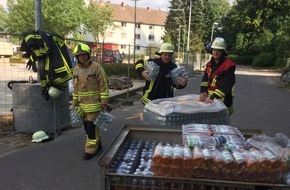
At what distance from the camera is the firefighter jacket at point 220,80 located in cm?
430

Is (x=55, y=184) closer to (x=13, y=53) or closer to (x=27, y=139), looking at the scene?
(x=27, y=139)

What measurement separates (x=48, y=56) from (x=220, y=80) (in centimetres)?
348

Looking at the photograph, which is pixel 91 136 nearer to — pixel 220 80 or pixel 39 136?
pixel 39 136

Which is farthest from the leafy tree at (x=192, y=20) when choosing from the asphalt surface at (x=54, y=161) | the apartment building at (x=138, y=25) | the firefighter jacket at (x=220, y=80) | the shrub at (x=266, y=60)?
the firefighter jacket at (x=220, y=80)

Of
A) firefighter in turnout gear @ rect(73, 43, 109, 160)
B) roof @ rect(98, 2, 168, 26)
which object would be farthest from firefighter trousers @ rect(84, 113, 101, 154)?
roof @ rect(98, 2, 168, 26)

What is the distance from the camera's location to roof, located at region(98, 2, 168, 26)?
294ft

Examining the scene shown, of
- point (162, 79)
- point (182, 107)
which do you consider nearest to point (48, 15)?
point (162, 79)

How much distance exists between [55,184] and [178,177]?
3.13m

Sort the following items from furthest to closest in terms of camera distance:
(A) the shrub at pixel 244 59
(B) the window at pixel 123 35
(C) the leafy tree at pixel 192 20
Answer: (B) the window at pixel 123 35 → (C) the leafy tree at pixel 192 20 → (A) the shrub at pixel 244 59

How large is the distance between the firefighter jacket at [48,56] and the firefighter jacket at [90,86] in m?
1.16

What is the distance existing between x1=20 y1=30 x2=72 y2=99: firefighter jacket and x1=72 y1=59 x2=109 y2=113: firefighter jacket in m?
1.16

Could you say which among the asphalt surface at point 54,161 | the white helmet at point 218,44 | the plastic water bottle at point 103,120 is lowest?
the asphalt surface at point 54,161

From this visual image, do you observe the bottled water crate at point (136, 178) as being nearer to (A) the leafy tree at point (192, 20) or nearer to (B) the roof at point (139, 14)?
(A) the leafy tree at point (192, 20)

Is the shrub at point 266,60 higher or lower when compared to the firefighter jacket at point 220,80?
higher
